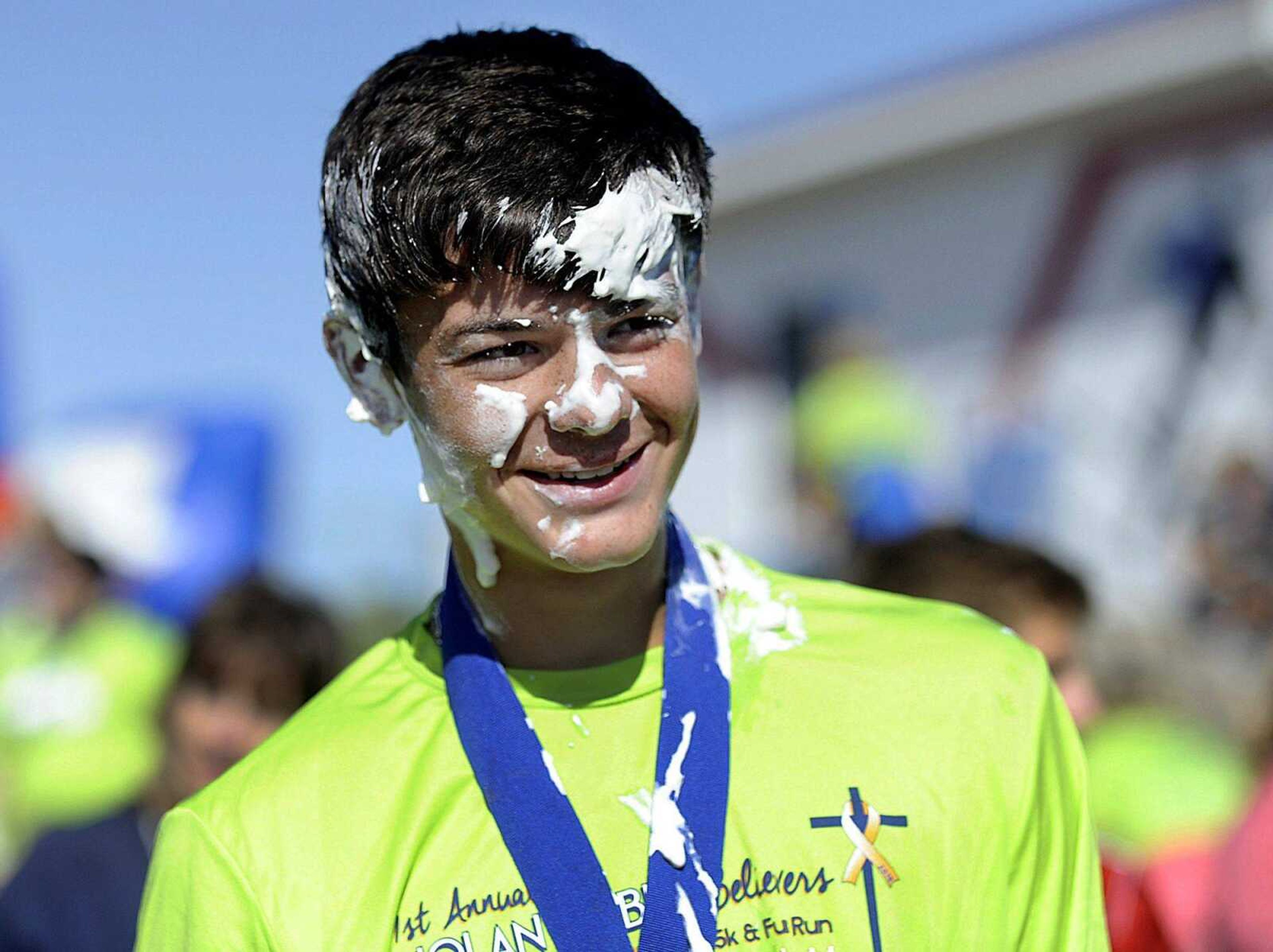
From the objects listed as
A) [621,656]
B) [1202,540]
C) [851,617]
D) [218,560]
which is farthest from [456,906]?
[1202,540]

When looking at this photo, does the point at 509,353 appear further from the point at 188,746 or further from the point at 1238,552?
the point at 1238,552

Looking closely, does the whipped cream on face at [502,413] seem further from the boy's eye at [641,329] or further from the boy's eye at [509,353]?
the boy's eye at [641,329]

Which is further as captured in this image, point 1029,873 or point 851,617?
point 851,617

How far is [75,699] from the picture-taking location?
5746 mm

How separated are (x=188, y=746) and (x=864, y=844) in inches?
80.9

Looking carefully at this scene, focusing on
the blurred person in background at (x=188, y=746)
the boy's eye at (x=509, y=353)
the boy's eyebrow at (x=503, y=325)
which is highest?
the boy's eyebrow at (x=503, y=325)

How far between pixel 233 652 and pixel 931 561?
1651 millimetres

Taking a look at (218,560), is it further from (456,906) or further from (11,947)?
(456,906)

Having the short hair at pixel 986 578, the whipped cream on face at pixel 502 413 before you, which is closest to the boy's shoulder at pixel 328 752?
the whipped cream on face at pixel 502 413

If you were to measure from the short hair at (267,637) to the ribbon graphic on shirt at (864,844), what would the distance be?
1934 mm

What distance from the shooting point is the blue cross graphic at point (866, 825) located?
69.2 inches

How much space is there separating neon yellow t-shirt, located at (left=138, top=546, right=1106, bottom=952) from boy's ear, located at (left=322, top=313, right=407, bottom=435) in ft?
1.22

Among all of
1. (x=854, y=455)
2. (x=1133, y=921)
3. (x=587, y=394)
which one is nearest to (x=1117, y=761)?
(x=1133, y=921)

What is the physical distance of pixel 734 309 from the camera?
12508 mm
